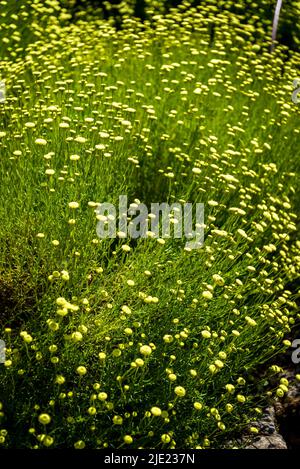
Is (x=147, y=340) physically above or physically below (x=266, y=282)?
below

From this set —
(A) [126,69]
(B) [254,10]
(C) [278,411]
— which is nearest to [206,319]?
(C) [278,411]

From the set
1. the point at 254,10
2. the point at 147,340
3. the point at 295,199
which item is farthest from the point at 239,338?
the point at 254,10

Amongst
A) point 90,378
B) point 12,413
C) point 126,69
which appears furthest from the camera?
point 126,69

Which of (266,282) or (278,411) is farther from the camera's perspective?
(278,411)

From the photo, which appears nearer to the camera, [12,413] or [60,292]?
[12,413]

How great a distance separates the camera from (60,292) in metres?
2.49

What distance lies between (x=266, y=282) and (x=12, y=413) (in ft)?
4.86

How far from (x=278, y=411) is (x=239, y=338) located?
A: 66 centimetres

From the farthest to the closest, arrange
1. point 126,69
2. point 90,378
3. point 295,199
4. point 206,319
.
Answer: point 126,69, point 295,199, point 206,319, point 90,378

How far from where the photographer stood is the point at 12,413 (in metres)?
2.26

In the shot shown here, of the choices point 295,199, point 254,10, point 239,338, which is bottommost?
point 239,338
